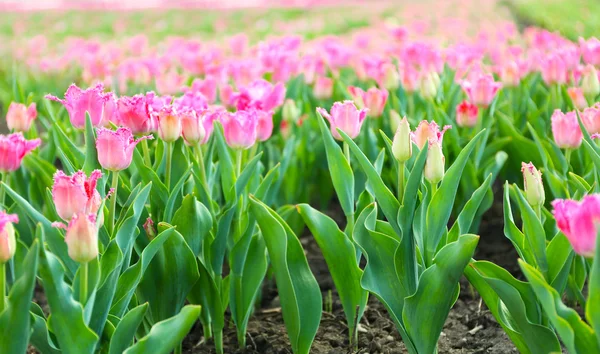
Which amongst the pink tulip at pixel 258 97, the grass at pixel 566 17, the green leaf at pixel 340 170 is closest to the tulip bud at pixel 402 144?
the green leaf at pixel 340 170

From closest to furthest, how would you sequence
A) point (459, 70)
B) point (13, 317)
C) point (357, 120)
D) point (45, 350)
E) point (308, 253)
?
1. point (13, 317)
2. point (45, 350)
3. point (357, 120)
4. point (308, 253)
5. point (459, 70)

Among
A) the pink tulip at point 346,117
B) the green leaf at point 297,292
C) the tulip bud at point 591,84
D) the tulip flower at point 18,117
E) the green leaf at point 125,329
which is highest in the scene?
the pink tulip at point 346,117

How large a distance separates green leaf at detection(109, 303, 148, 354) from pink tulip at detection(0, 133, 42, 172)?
0.43 m

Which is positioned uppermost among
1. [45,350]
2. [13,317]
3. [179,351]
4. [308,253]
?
[13,317]

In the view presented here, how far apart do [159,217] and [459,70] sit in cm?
156

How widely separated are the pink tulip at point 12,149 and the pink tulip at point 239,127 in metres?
0.40

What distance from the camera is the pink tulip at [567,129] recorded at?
5.47 feet

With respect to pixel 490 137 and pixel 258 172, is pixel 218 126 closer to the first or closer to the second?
pixel 258 172

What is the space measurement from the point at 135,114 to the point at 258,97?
17.3 inches

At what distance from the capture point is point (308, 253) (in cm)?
242

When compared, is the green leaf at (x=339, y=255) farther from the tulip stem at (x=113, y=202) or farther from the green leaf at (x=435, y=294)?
the tulip stem at (x=113, y=202)

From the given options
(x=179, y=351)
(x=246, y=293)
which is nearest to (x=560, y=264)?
(x=246, y=293)

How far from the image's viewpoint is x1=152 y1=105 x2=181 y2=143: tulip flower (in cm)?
150

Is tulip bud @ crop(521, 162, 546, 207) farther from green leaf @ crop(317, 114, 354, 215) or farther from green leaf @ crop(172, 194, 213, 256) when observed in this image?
green leaf @ crop(172, 194, 213, 256)
